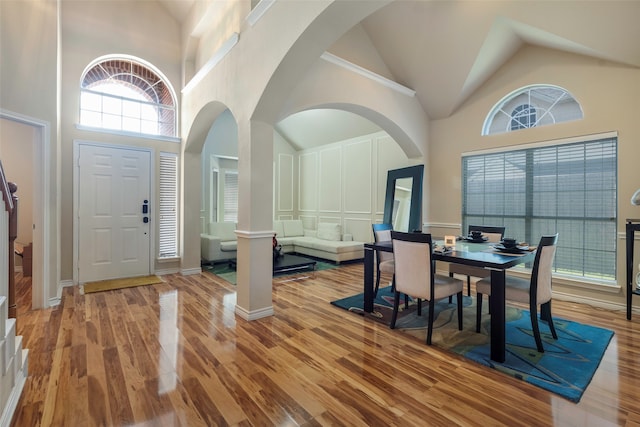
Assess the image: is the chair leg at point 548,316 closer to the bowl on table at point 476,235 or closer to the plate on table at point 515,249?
the plate on table at point 515,249

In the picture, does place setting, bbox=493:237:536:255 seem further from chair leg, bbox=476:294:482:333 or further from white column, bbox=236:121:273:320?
white column, bbox=236:121:273:320

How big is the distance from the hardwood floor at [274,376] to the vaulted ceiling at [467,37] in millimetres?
3063

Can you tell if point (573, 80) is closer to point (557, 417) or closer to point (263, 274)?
point (557, 417)

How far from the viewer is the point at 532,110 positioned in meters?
4.19

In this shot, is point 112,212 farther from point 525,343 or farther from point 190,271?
point 525,343

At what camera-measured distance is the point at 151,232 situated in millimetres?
5043

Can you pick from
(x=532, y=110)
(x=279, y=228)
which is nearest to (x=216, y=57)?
(x=279, y=228)

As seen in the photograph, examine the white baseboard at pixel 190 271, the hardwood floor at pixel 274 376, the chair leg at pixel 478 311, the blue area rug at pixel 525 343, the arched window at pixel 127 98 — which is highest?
the arched window at pixel 127 98

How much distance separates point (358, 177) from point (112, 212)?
467 cm

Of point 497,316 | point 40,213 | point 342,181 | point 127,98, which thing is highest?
point 127,98

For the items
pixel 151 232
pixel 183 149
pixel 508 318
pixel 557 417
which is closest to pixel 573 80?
pixel 508 318

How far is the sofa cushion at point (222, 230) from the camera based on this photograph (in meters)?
6.30

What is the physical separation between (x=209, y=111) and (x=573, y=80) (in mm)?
4836

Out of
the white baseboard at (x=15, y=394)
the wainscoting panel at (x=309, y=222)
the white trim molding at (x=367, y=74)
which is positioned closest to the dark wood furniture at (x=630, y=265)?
the white trim molding at (x=367, y=74)
